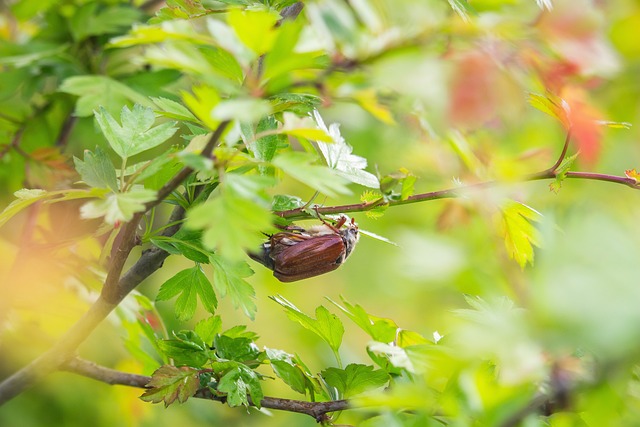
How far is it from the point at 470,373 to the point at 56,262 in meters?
0.65

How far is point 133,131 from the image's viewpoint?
1.90ft

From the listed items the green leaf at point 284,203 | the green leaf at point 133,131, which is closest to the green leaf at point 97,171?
the green leaf at point 133,131

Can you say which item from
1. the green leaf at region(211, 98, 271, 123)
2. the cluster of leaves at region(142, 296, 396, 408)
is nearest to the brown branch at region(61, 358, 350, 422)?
the cluster of leaves at region(142, 296, 396, 408)

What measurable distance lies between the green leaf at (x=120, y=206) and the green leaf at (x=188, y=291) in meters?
0.19

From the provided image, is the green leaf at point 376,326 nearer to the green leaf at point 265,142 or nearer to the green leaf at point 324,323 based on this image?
the green leaf at point 324,323

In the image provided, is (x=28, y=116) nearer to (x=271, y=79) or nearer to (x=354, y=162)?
(x=354, y=162)

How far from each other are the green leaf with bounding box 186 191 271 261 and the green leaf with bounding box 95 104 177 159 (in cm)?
16

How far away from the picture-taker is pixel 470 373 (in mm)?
384

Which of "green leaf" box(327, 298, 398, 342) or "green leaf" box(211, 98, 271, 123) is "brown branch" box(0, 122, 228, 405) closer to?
"green leaf" box(211, 98, 271, 123)

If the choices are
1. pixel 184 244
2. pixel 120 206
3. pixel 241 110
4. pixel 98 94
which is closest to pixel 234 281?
pixel 184 244

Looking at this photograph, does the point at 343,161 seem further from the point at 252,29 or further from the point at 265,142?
the point at 252,29

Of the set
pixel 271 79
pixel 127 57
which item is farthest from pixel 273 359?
pixel 127 57

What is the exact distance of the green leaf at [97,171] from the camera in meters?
0.53

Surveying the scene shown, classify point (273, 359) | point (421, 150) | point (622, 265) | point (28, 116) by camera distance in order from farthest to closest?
1. point (28, 116)
2. point (273, 359)
3. point (421, 150)
4. point (622, 265)
